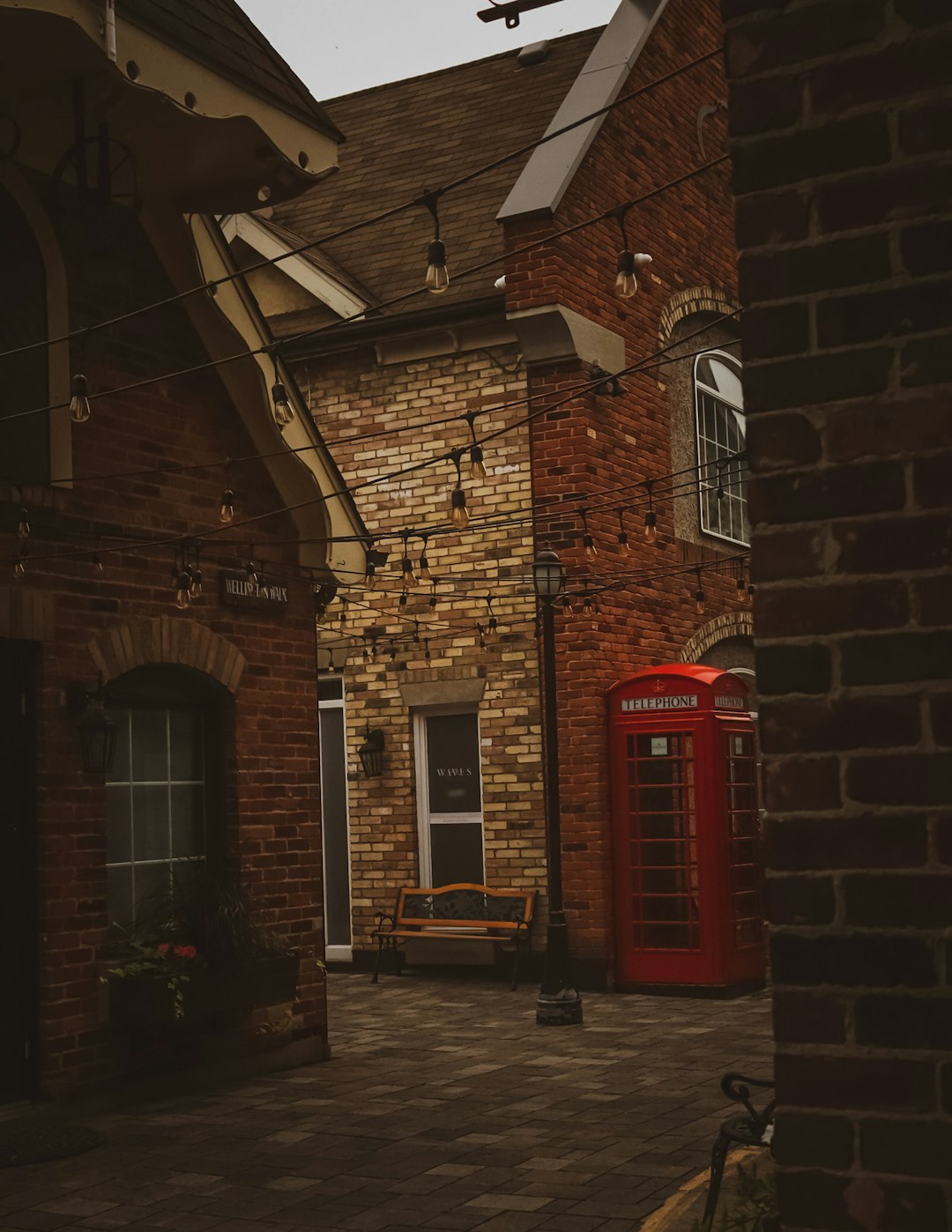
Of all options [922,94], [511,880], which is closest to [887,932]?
[922,94]

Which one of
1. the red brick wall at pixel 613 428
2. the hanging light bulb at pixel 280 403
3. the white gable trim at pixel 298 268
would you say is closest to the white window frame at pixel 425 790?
the red brick wall at pixel 613 428

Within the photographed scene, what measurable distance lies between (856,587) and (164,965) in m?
8.03

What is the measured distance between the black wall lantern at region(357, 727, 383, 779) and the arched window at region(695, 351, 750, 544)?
4.38m

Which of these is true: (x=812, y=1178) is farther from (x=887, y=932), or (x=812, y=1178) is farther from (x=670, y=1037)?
(x=670, y=1037)

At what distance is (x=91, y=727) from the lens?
A: 9.25 meters

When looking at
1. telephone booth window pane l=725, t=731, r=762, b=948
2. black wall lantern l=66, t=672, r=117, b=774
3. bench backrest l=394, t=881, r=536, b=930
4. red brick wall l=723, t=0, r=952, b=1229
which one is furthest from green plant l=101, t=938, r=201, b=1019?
red brick wall l=723, t=0, r=952, b=1229

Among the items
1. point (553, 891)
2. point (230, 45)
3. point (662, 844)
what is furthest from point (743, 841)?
point (230, 45)

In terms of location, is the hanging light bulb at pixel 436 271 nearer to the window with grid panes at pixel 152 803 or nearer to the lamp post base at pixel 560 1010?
the window with grid panes at pixel 152 803

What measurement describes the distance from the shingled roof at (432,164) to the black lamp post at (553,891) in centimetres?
433

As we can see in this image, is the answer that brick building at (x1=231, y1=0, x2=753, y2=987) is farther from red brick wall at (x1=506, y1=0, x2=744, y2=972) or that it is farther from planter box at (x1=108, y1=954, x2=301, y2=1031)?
planter box at (x1=108, y1=954, x2=301, y2=1031)

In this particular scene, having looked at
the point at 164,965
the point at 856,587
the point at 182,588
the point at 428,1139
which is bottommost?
the point at 428,1139

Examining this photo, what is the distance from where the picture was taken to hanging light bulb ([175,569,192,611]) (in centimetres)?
966

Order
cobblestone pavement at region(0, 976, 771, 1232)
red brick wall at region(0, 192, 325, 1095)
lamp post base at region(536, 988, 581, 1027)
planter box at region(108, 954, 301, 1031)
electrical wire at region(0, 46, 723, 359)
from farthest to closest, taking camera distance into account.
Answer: lamp post base at region(536, 988, 581, 1027) < planter box at region(108, 954, 301, 1031) < red brick wall at region(0, 192, 325, 1095) < cobblestone pavement at region(0, 976, 771, 1232) < electrical wire at region(0, 46, 723, 359)

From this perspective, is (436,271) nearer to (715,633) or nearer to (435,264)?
(435,264)
